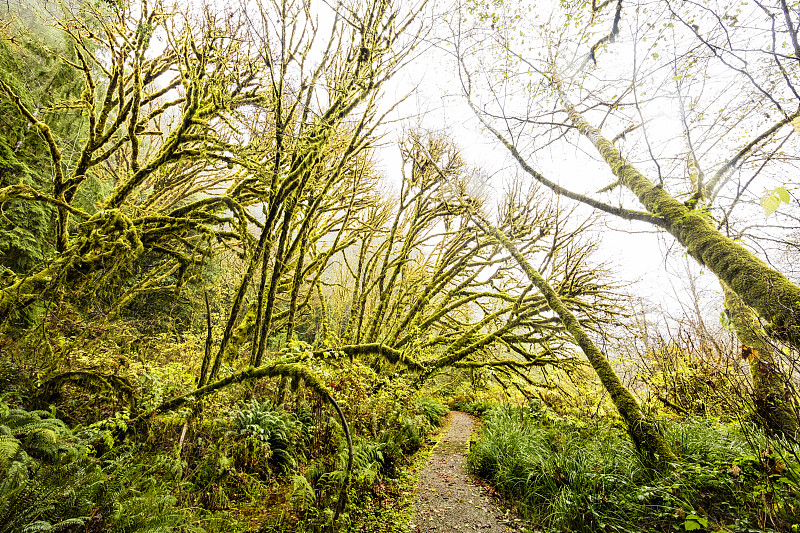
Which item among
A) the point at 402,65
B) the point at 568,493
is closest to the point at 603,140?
the point at 402,65

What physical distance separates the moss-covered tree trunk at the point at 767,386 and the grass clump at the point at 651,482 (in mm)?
231

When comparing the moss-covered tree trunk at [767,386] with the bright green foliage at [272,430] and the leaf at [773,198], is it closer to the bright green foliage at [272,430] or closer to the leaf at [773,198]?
the leaf at [773,198]

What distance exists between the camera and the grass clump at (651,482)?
2.16m

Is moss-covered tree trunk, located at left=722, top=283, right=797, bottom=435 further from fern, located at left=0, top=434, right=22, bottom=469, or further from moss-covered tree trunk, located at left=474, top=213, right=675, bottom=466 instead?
fern, located at left=0, top=434, right=22, bottom=469

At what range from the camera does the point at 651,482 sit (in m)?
3.02

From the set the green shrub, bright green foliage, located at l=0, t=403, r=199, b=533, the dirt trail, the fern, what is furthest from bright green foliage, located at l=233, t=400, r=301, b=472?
the green shrub

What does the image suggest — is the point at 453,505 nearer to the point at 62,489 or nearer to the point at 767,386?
the point at 767,386

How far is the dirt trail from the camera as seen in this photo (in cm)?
426

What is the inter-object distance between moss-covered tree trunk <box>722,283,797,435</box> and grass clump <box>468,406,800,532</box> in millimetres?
231

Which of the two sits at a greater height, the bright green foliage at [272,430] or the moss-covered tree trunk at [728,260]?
the moss-covered tree trunk at [728,260]

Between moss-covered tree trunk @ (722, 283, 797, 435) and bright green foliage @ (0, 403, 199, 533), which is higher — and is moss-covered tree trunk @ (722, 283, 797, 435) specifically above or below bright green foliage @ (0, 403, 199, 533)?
above

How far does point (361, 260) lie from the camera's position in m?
8.28

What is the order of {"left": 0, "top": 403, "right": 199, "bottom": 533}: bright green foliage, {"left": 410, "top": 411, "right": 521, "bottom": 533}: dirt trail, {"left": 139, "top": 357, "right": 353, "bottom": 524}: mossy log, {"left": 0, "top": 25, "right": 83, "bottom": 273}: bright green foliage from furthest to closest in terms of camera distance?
1. {"left": 0, "top": 25, "right": 83, "bottom": 273}: bright green foliage
2. {"left": 410, "top": 411, "right": 521, "bottom": 533}: dirt trail
3. {"left": 139, "top": 357, "right": 353, "bottom": 524}: mossy log
4. {"left": 0, "top": 403, "right": 199, "bottom": 533}: bright green foliage

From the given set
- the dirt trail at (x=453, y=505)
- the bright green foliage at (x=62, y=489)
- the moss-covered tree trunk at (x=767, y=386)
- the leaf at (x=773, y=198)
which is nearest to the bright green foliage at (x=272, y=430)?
the bright green foliage at (x=62, y=489)
